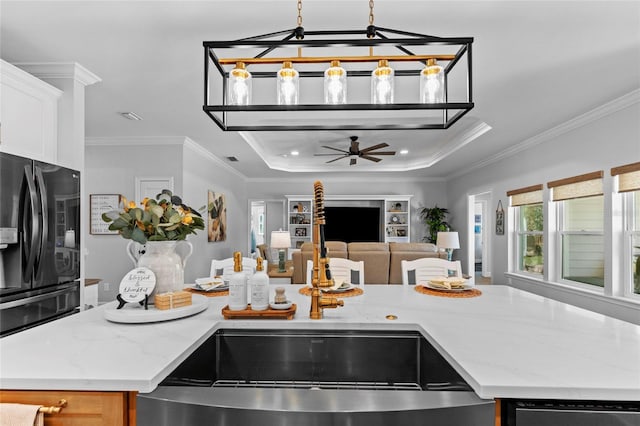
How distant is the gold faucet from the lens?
1373 millimetres

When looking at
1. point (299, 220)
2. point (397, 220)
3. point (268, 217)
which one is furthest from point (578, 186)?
point (268, 217)

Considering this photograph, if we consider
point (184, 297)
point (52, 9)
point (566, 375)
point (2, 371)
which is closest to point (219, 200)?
point (52, 9)

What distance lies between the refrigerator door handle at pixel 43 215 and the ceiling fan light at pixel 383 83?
7.00 ft

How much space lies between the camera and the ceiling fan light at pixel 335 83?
146 centimetres

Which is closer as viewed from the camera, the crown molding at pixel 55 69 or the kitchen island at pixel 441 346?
the kitchen island at pixel 441 346

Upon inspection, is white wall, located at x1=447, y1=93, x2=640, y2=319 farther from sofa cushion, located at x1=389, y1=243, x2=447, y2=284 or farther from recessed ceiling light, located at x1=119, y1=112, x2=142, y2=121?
recessed ceiling light, located at x1=119, y1=112, x2=142, y2=121

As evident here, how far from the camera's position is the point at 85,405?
93 cm

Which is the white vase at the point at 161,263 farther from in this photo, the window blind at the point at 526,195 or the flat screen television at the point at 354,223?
the flat screen television at the point at 354,223

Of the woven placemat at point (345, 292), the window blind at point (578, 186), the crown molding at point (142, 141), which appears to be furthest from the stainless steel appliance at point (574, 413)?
the crown molding at point (142, 141)

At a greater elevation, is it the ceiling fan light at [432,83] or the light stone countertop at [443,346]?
the ceiling fan light at [432,83]

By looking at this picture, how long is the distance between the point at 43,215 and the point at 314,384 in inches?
79.8

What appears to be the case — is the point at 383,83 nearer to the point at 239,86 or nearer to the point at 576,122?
the point at 239,86

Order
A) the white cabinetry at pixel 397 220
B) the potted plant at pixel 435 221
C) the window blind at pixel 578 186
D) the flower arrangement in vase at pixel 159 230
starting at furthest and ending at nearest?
1. the white cabinetry at pixel 397 220
2. the potted plant at pixel 435 221
3. the window blind at pixel 578 186
4. the flower arrangement in vase at pixel 159 230

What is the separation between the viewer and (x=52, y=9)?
1930 mm
